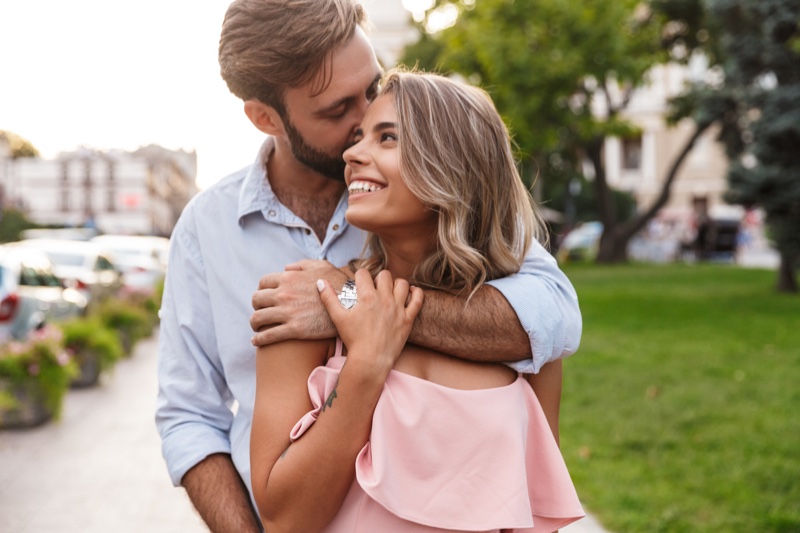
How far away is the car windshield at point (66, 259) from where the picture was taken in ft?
58.4

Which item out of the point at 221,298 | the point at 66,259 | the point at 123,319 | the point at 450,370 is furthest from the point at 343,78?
the point at 66,259

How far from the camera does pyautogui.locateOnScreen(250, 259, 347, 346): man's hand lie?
2021 mm

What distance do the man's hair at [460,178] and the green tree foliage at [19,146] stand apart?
97313 millimetres

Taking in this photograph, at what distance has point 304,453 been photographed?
1912 millimetres

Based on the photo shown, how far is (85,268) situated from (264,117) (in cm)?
1610

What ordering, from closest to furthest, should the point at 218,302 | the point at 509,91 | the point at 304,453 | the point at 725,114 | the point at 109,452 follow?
the point at 304,453 → the point at 218,302 → the point at 109,452 → the point at 725,114 → the point at 509,91

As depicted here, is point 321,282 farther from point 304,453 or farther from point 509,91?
point 509,91

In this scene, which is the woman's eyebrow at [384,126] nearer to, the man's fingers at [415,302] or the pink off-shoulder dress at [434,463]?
the man's fingers at [415,302]

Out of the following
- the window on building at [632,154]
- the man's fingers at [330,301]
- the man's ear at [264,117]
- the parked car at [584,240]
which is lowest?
the parked car at [584,240]

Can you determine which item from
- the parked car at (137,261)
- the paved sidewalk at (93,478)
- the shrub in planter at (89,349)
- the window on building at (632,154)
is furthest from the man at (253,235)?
the window on building at (632,154)

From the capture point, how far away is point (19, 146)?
101938 mm

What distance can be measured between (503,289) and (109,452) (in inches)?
264

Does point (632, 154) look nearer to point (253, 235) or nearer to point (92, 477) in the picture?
point (92, 477)

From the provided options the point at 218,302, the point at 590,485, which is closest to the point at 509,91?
the point at 590,485
